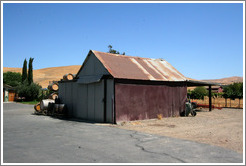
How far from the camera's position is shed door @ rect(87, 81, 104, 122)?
49.4 feet

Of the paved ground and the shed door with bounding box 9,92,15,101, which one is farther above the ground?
the shed door with bounding box 9,92,15,101

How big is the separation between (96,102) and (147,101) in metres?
3.32

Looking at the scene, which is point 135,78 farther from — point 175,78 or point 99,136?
point 99,136

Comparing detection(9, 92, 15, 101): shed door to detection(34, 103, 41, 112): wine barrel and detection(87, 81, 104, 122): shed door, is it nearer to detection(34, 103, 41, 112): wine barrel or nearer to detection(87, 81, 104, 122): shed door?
detection(34, 103, 41, 112): wine barrel

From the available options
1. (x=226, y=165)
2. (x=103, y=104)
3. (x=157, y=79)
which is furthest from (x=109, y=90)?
(x=226, y=165)

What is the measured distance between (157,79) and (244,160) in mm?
10616

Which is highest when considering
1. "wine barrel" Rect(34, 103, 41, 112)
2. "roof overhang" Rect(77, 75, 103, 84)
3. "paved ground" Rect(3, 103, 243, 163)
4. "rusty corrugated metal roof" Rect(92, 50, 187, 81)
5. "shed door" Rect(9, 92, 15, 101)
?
"rusty corrugated metal roof" Rect(92, 50, 187, 81)

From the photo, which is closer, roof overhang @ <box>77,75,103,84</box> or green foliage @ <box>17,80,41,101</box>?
roof overhang @ <box>77,75,103,84</box>

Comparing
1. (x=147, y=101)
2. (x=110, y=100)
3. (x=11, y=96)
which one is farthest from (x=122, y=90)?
(x=11, y=96)

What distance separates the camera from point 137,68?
56.0 feet

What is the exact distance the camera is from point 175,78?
60.2 feet

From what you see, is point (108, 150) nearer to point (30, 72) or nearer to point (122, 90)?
point (122, 90)

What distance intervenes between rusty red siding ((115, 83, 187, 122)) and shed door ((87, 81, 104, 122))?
3.71 ft

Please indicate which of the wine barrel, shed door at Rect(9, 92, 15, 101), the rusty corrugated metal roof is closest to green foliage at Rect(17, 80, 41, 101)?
shed door at Rect(9, 92, 15, 101)
